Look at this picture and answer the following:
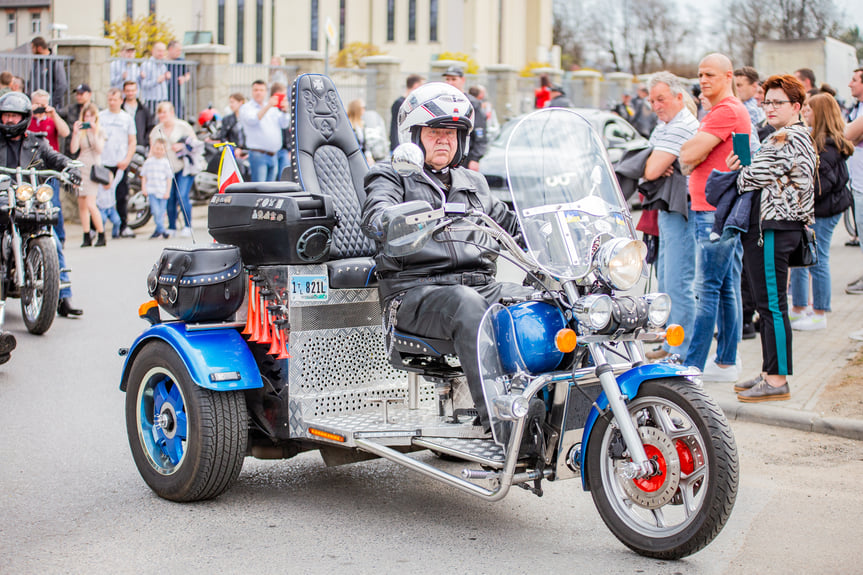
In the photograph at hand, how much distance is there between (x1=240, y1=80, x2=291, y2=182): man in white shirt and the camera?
56.0 ft

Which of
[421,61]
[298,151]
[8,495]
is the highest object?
[421,61]

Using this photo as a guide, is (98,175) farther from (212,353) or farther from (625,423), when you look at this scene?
(625,423)

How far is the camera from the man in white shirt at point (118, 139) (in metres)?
15.7

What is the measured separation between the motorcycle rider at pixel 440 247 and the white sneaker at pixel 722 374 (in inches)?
123

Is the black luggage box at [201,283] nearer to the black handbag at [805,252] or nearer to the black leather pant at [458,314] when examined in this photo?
the black leather pant at [458,314]

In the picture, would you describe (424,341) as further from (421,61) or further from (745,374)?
(421,61)

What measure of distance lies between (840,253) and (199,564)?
38.7 ft

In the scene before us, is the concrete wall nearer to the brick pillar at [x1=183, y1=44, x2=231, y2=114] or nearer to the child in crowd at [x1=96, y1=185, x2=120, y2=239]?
the brick pillar at [x1=183, y1=44, x2=231, y2=114]

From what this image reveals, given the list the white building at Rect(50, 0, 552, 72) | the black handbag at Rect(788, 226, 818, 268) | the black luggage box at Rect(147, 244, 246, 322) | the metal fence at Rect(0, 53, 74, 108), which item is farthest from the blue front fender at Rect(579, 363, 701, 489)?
the white building at Rect(50, 0, 552, 72)

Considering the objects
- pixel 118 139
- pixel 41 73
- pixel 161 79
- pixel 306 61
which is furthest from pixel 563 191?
pixel 306 61

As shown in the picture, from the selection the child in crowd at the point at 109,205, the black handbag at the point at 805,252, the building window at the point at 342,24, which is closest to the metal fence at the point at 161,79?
the child in crowd at the point at 109,205

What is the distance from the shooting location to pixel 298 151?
5699 mm

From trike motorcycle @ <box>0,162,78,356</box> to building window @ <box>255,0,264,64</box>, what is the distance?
69.1 meters

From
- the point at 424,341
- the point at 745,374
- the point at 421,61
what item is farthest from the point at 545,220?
the point at 421,61
